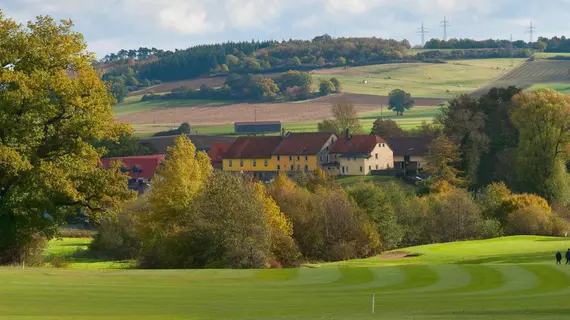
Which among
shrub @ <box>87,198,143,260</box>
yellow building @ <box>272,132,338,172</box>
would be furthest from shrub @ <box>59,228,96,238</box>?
yellow building @ <box>272,132,338,172</box>

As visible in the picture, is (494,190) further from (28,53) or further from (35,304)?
(35,304)

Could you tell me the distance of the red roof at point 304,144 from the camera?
5837 inches

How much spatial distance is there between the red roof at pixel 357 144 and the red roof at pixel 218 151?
18413 millimetres

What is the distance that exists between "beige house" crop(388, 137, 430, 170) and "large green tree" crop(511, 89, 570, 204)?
31.8 metres

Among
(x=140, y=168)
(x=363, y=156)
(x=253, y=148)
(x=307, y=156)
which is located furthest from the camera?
(x=253, y=148)

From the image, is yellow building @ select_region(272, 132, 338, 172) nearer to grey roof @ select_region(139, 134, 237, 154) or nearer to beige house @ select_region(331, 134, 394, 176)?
beige house @ select_region(331, 134, 394, 176)

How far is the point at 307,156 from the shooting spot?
5837 inches

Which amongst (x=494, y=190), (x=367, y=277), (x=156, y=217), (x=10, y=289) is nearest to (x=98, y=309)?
(x=10, y=289)

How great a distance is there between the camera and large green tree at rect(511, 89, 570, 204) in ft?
326

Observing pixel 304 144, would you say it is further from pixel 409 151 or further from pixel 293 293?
pixel 293 293

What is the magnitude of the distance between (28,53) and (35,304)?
58.5 ft

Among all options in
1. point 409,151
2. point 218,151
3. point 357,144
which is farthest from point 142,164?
point 409,151

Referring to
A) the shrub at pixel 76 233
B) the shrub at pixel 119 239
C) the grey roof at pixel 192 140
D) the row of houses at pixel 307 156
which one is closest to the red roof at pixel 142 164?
the row of houses at pixel 307 156

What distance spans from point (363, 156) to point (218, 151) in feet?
90.4
